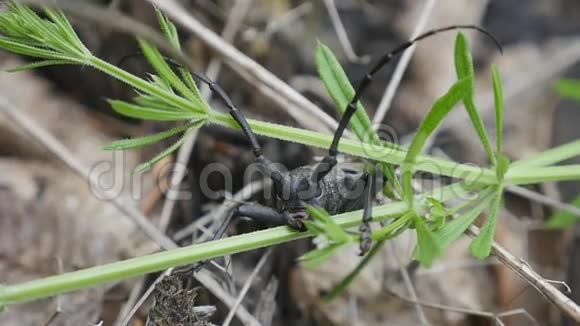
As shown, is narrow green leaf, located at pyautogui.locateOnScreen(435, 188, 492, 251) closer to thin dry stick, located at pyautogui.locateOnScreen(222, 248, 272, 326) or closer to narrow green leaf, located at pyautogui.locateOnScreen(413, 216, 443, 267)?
narrow green leaf, located at pyautogui.locateOnScreen(413, 216, 443, 267)

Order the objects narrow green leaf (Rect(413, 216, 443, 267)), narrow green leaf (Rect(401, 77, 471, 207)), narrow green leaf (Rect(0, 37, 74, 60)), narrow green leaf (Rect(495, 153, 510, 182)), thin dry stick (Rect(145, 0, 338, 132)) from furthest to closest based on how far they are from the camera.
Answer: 1. thin dry stick (Rect(145, 0, 338, 132))
2. narrow green leaf (Rect(495, 153, 510, 182))
3. narrow green leaf (Rect(0, 37, 74, 60))
4. narrow green leaf (Rect(401, 77, 471, 207))
5. narrow green leaf (Rect(413, 216, 443, 267))

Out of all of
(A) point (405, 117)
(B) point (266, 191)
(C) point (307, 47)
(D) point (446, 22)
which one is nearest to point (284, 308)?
(B) point (266, 191)

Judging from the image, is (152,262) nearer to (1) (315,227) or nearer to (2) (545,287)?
(1) (315,227)

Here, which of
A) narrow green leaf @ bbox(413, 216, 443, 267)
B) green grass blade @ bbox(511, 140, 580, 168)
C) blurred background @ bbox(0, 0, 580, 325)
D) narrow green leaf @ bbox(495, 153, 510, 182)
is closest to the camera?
narrow green leaf @ bbox(413, 216, 443, 267)

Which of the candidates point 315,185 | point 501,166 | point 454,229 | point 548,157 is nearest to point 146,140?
point 315,185

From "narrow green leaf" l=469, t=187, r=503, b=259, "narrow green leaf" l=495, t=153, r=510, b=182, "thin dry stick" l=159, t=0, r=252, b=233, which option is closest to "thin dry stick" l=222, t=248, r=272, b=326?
"thin dry stick" l=159, t=0, r=252, b=233

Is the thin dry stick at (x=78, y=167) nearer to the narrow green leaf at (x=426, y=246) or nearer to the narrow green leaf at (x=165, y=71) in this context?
the narrow green leaf at (x=165, y=71)
